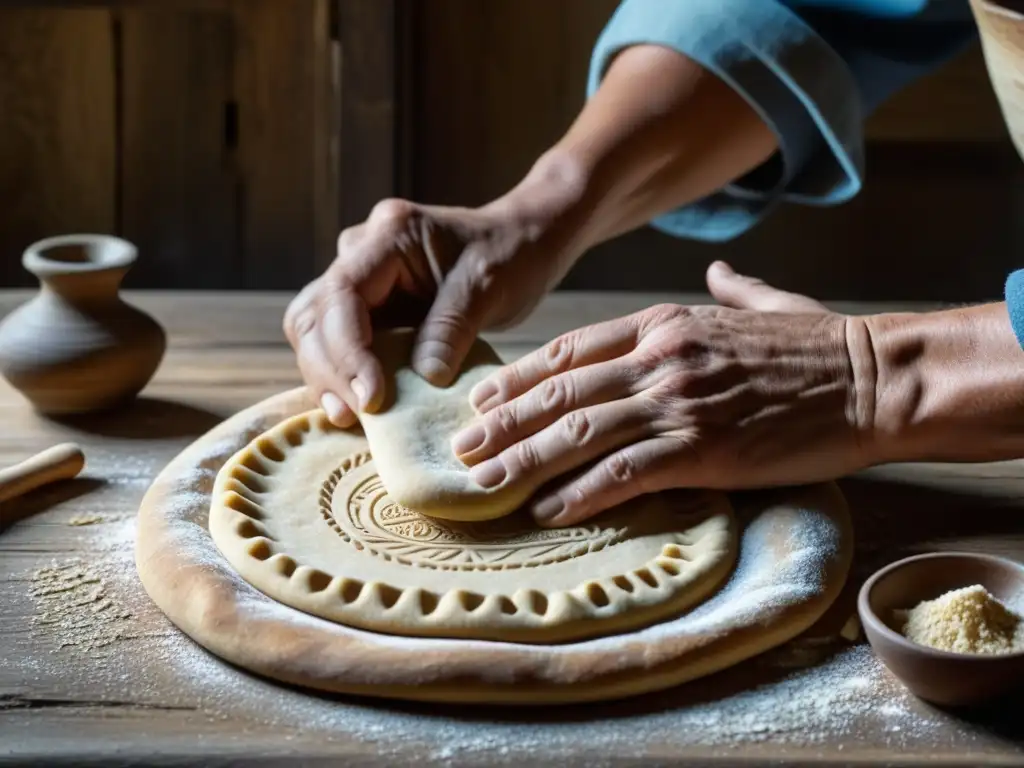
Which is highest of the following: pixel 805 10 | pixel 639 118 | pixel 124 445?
pixel 805 10

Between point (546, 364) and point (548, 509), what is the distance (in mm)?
163

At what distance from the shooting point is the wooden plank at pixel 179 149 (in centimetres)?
270

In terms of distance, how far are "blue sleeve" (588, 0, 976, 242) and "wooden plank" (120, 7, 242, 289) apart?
138 centimetres

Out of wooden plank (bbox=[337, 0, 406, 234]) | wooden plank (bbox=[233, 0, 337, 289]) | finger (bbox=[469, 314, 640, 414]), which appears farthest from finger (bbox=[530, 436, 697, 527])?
wooden plank (bbox=[233, 0, 337, 289])

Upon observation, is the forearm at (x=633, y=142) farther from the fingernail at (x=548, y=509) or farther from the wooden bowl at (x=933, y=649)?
the wooden bowl at (x=933, y=649)

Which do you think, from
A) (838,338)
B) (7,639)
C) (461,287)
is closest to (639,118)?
(461,287)

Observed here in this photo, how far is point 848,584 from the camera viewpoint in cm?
109

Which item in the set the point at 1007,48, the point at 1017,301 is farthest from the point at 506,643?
the point at 1007,48

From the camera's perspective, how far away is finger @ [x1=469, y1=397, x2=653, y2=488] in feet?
3.62

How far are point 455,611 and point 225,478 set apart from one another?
33 centimetres

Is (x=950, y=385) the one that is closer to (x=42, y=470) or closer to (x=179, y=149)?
(x=42, y=470)

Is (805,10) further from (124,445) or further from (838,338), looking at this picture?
(124,445)

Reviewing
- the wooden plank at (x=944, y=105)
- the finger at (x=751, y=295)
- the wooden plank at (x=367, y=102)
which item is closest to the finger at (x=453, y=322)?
the finger at (x=751, y=295)

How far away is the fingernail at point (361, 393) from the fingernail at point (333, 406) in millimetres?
31
